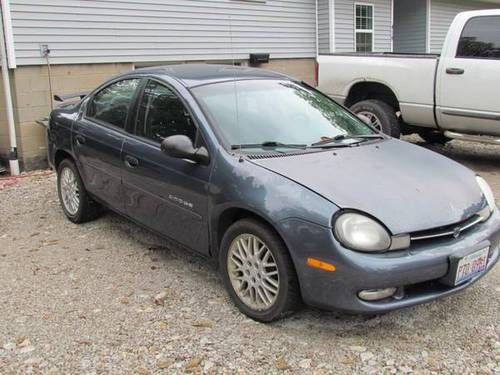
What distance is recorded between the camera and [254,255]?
3516mm

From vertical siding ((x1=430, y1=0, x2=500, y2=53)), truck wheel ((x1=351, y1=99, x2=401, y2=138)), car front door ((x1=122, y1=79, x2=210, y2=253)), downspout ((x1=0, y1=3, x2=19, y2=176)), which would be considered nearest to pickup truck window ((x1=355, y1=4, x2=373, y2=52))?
vertical siding ((x1=430, y1=0, x2=500, y2=53))

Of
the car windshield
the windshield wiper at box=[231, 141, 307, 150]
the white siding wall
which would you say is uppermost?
the white siding wall

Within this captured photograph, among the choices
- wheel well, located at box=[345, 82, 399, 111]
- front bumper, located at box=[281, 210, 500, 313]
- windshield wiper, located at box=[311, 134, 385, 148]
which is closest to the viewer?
front bumper, located at box=[281, 210, 500, 313]

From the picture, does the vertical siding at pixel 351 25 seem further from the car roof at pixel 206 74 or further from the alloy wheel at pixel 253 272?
the alloy wheel at pixel 253 272

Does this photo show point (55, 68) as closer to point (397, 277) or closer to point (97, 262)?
point (97, 262)

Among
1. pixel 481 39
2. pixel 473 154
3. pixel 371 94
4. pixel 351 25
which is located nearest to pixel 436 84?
pixel 481 39

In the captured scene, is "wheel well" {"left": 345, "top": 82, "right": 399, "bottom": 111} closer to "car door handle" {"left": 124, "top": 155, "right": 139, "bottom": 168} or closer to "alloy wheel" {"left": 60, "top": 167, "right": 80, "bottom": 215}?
"alloy wheel" {"left": 60, "top": 167, "right": 80, "bottom": 215}

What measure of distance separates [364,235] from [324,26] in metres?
11.4

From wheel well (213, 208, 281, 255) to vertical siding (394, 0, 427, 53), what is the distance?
1668 cm

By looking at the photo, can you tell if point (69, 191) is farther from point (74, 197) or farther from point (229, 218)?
point (229, 218)

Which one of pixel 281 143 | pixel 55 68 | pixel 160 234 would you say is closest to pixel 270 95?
pixel 281 143

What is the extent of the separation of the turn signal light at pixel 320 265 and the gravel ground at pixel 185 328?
50 centimetres

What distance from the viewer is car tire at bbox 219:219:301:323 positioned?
3.31 metres

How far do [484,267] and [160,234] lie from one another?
228cm
